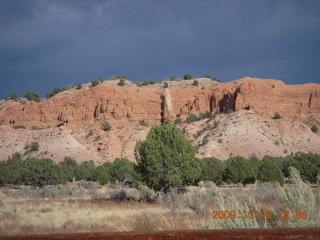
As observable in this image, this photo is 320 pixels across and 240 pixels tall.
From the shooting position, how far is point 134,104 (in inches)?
3073

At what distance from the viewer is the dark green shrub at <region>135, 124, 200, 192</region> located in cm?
1677

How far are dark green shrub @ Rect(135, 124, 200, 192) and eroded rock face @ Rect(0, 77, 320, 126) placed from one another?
5344cm

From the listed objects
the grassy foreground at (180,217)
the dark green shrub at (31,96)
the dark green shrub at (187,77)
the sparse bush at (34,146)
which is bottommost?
the grassy foreground at (180,217)

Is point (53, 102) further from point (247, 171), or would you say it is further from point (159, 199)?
point (159, 199)

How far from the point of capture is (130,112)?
77000 mm

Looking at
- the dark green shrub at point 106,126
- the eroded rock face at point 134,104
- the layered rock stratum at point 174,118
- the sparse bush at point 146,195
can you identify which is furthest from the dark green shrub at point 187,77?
the sparse bush at point 146,195

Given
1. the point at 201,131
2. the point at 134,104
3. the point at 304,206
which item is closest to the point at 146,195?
the point at 304,206

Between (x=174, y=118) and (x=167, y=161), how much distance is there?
196 feet

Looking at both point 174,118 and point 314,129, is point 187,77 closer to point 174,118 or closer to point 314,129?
point 174,118

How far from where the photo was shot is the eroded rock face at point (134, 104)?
70.8m

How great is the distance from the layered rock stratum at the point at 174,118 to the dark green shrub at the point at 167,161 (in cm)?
3532

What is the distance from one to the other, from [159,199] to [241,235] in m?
17.7

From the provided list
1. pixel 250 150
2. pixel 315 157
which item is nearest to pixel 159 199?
pixel 315 157
